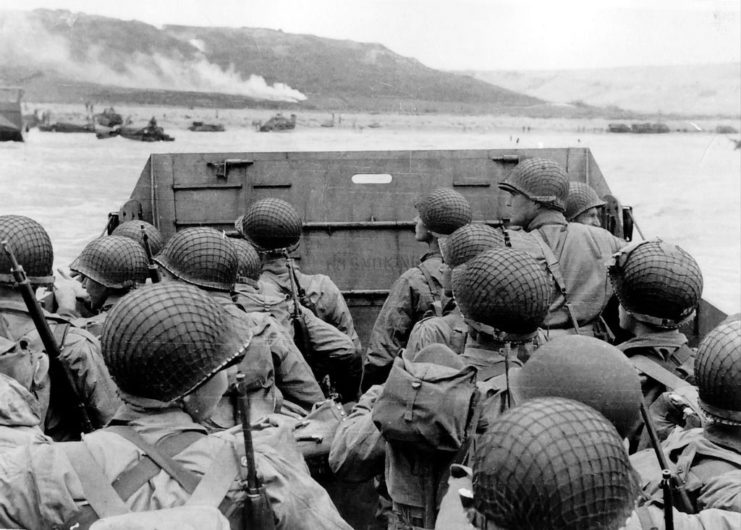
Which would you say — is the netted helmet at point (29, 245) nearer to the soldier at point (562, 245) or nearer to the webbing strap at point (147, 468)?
the webbing strap at point (147, 468)

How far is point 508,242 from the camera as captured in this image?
14.4 ft

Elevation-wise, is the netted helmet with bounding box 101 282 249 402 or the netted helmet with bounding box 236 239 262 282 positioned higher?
the netted helmet with bounding box 101 282 249 402

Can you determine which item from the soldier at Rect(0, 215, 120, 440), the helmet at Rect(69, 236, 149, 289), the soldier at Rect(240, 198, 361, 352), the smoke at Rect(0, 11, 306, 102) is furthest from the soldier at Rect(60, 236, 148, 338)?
the smoke at Rect(0, 11, 306, 102)

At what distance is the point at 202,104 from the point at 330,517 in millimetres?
12825

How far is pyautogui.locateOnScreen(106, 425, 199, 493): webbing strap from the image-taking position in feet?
6.52

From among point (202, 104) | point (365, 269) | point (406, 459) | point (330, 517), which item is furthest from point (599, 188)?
point (202, 104)

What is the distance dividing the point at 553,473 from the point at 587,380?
81 cm

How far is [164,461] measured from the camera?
201 cm

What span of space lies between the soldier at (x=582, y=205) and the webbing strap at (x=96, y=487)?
4499mm

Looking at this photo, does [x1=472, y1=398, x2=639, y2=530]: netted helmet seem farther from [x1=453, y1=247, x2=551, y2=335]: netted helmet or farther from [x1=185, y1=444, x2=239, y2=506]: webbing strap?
[x1=453, y1=247, x2=551, y2=335]: netted helmet

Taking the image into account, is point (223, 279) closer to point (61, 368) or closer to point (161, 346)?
point (61, 368)

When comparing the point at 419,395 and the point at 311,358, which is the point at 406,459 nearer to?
the point at 419,395

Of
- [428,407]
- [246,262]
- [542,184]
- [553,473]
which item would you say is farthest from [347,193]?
[553,473]

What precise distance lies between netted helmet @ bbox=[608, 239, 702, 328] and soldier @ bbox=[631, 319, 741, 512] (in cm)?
75
